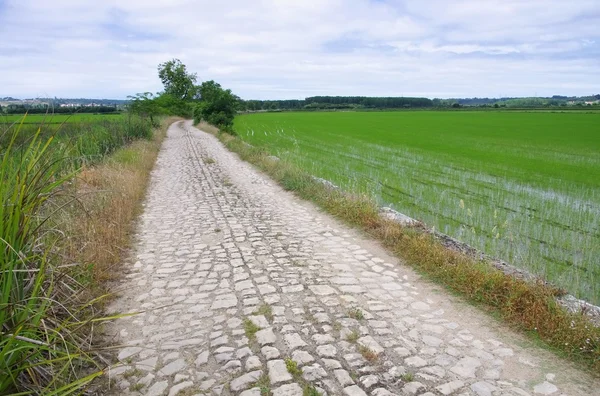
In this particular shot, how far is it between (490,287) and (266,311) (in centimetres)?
243

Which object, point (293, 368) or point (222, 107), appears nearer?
point (293, 368)

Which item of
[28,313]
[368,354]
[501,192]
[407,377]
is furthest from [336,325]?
[501,192]

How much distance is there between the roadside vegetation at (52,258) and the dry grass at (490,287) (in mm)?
3643

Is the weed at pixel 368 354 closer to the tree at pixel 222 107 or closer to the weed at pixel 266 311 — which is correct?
the weed at pixel 266 311

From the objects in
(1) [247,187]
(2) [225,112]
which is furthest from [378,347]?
(2) [225,112]

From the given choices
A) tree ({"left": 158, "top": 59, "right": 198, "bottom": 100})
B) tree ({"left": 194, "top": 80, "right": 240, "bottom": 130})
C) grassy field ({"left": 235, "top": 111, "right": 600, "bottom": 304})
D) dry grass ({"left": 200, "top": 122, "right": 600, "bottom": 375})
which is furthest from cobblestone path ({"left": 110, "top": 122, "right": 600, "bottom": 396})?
tree ({"left": 158, "top": 59, "right": 198, "bottom": 100})

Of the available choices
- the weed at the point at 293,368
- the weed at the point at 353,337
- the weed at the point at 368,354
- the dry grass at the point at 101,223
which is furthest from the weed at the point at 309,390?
the dry grass at the point at 101,223

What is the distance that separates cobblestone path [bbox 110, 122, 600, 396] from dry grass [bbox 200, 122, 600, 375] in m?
0.20

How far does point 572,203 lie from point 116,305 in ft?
32.3

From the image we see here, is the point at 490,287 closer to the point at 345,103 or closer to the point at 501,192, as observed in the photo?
the point at 501,192

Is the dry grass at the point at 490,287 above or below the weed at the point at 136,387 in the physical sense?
above

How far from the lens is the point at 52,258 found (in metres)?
3.67

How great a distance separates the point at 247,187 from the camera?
11586mm

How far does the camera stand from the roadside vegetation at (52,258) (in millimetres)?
2721
